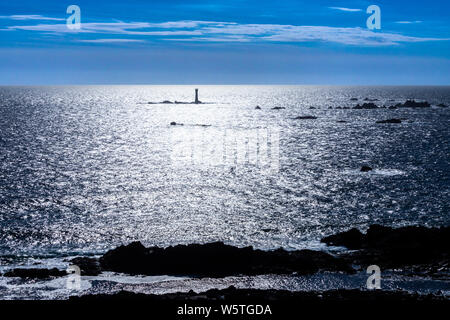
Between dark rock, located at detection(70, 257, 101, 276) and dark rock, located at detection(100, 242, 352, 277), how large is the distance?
1.95 ft

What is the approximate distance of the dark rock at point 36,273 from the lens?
1731 inches

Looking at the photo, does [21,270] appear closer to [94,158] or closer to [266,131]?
[94,158]

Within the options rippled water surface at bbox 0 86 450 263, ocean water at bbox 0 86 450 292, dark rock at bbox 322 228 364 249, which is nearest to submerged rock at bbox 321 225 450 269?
dark rock at bbox 322 228 364 249

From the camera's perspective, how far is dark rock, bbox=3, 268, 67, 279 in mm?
43969

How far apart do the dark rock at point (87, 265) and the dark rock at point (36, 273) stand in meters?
1.58

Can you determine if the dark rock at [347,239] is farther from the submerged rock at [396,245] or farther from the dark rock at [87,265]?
the dark rock at [87,265]

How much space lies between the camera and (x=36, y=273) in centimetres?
4416

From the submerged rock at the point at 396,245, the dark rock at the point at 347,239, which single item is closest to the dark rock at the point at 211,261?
the submerged rock at the point at 396,245

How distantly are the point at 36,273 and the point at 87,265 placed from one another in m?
3.87

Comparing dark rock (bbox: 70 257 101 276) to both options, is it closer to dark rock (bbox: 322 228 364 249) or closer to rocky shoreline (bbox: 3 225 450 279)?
rocky shoreline (bbox: 3 225 450 279)

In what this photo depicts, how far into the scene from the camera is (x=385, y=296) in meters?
37.1
